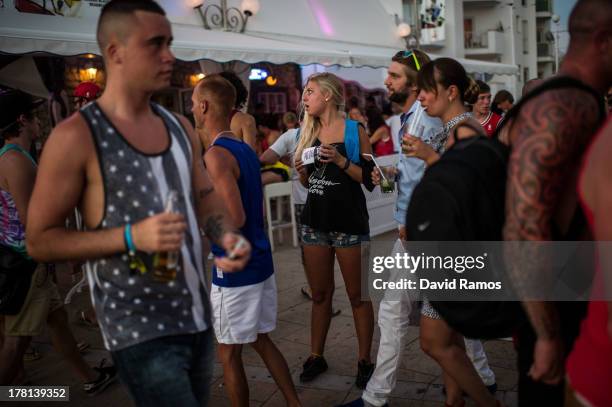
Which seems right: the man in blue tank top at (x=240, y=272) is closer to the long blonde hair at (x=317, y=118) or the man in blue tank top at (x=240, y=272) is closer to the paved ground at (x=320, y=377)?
the paved ground at (x=320, y=377)

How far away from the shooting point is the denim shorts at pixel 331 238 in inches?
145

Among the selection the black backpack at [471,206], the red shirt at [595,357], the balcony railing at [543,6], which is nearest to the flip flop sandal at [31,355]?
the black backpack at [471,206]

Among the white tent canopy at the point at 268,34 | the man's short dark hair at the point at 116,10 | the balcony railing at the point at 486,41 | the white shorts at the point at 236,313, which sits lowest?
the white shorts at the point at 236,313

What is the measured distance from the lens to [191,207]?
1.94 meters

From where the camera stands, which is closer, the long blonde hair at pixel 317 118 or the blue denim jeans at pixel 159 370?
the blue denim jeans at pixel 159 370

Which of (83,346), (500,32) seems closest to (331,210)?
(83,346)

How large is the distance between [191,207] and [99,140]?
39 centimetres

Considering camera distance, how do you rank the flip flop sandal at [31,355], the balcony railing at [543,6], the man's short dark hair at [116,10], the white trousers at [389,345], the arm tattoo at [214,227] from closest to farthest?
the man's short dark hair at [116,10]
the arm tattoo at [214,227]
the white trousers at [389,345]
the flip flop sandal at [31,355]
the balcony railing at [543,6]

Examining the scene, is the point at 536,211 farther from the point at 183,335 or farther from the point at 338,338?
the point at 338,338

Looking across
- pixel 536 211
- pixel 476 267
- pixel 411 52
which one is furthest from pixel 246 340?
pixel 411 52

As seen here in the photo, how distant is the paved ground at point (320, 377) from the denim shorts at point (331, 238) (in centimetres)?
92

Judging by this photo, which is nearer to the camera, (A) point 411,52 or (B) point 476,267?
(B) point 476,267

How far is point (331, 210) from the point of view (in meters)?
3.65

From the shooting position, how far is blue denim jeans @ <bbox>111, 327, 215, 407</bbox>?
5.90 ft
